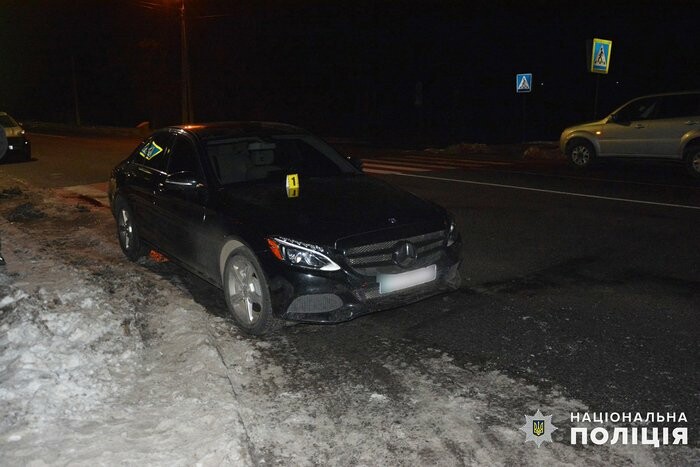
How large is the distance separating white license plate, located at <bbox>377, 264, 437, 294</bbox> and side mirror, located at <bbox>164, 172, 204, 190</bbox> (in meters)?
1.87

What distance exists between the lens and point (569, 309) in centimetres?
566

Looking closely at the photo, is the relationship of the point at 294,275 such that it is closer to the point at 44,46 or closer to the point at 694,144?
the point at 694,144

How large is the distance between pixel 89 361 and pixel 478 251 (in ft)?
15.0

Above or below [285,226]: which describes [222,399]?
below

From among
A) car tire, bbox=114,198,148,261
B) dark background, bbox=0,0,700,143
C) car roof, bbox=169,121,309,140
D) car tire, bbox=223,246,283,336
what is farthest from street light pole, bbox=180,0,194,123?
car tire, bbox=223,246,283,336

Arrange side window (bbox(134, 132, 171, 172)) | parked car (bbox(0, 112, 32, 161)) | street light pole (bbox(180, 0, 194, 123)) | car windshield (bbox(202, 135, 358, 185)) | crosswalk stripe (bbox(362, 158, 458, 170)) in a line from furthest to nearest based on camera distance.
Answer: street light pole (bbox(180, 0, 194, 123))
parked car (bbox(0, 112, 32, 161))
crosswalk stripe (bbox(362, 158, 458, 170))
side window (bbox(134, 132, 171, 172))
car windshield (bbox(202, 135, 358, 185))

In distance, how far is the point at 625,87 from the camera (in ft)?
105

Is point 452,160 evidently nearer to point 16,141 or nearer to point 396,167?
point 396,167

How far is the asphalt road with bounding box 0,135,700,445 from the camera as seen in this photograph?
4.39m

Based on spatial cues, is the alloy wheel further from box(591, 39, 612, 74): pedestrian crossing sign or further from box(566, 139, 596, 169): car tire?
box(591, 39, 612, 74): pedestrian crossing sign

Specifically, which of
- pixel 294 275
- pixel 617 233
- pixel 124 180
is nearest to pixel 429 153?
pixel 617 233

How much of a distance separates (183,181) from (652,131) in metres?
12.2

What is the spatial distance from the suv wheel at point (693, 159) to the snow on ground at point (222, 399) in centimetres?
1162

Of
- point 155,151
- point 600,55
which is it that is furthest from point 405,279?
point 600,55
